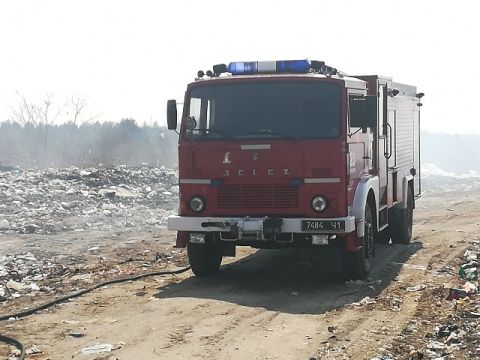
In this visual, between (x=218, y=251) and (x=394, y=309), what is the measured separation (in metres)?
3.25

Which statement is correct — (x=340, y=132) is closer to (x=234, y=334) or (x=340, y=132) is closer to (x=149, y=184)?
(x=234, y=334)

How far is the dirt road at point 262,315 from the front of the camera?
6.86 m

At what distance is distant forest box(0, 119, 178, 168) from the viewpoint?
145 feet

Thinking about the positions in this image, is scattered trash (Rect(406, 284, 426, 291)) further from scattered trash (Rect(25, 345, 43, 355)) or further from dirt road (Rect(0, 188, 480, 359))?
scattered trash (Rect(25, 345, 43, 355))

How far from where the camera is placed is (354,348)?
270 inches

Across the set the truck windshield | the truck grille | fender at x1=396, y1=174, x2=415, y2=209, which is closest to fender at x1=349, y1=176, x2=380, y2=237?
the truck grille

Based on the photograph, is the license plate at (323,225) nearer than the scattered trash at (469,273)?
Yes

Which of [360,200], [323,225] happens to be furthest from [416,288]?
[323,225]

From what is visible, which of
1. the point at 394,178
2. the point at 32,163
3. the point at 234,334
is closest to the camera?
the point at 234,334

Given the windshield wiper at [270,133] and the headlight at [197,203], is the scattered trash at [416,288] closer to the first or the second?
the windshield wiper at [270,133]

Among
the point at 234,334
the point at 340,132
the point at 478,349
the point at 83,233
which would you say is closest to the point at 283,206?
the point at 340,132

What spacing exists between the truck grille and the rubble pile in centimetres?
816

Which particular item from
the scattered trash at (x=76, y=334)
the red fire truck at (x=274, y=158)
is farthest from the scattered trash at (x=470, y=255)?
the scattered trash at (x=76, y=334)

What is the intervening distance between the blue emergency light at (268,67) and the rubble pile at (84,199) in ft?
27.1
